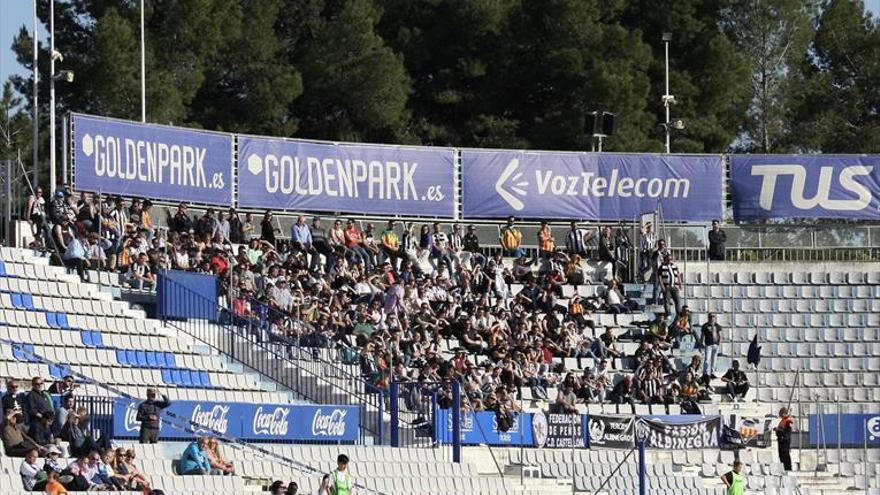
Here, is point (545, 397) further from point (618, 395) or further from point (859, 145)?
point (859, 145)

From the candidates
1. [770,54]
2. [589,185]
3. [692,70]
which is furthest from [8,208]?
[770,54]

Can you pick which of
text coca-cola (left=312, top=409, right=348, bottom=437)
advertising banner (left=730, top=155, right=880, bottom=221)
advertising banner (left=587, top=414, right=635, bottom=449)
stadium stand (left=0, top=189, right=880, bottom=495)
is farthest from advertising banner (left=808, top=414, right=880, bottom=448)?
text coca-cola (left=312, top=409, right=348, bottom=437)

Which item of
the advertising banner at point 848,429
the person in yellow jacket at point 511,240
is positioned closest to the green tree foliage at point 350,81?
the person in yellow jacket at point 511,240

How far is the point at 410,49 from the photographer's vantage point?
218ft

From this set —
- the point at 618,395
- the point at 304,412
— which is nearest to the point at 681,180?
the point at 618,395

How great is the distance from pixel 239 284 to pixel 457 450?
565cm

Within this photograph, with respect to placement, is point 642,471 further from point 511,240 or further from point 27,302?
point 511,240

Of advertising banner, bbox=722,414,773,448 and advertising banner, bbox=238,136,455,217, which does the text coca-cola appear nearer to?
advertising banner, bbox=722,414,773,448

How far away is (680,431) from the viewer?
130 feet

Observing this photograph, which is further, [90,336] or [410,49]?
[410,49]

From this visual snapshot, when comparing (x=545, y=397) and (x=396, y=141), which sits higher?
(x=396, y=141)

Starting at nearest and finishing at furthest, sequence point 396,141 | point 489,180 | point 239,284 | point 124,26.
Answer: point 239,284
point 489,180
point 124,26
point 396,141

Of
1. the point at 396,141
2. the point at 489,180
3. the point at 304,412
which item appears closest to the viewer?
the point at 304,412

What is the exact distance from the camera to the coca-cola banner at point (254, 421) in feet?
102
